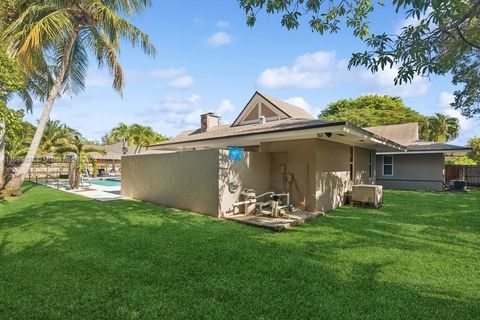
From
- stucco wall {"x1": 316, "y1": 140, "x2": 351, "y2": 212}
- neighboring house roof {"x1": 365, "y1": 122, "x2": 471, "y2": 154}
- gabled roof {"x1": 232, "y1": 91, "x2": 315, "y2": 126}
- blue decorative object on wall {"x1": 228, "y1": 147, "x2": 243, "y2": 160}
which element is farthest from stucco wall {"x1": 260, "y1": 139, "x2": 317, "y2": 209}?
neighboring house roof {"x1": 365, "y1": 122, "x2": 471, "y2": 154}

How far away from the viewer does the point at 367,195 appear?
10781mm

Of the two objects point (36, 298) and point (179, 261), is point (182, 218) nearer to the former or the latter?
point (179, 261)

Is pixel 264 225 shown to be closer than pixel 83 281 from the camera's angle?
No

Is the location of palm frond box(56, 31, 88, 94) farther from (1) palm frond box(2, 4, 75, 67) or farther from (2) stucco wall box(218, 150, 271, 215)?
(2) stucco wall box(218, 150, 271, 215)

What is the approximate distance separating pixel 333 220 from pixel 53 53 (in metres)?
15.0

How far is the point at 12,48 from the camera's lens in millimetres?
10656

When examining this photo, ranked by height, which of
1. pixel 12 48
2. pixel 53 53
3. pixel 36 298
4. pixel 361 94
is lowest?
pixel 36 298

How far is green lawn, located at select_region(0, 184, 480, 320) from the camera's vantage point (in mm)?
3342

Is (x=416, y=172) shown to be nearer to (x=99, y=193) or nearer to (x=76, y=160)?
(x=99, y=193)

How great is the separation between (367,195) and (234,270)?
8.04 meters

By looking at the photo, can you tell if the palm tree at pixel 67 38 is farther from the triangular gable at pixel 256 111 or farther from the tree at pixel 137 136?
the tree at pixel 137 136

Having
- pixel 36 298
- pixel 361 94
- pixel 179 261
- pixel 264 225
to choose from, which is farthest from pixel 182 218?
pixel 361 94

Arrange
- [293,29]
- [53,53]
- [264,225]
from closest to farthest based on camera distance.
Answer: [293,29] → [264,225] → [53,53]

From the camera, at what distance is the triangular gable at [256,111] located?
56.4 feet
